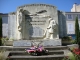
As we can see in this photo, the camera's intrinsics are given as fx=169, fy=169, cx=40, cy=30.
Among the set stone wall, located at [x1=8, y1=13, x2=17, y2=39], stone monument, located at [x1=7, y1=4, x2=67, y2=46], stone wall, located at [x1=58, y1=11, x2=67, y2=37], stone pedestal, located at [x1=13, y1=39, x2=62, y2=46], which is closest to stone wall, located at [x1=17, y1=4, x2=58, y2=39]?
stone monument, located at [x1=7, y1=4, x2=67, y2=46]

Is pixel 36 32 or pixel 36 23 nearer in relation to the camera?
pixel 36 32

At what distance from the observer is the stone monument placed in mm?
15727

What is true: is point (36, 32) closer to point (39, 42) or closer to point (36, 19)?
point (36, 19)

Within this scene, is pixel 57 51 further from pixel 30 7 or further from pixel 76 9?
pixel 76 9

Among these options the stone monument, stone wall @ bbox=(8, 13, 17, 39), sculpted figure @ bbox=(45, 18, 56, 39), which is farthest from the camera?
stone wall @ bbox=(8, 13, 17, 39)

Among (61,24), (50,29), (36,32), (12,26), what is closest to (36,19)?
(36,32)

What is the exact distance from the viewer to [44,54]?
1150 centimetres

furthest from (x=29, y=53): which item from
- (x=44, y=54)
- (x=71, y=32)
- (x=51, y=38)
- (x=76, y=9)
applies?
(x=76, y=9)

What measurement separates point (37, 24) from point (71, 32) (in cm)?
2554

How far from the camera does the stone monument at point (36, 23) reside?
51.6ft

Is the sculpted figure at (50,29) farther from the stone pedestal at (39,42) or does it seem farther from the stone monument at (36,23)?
A: the stone pedestal at (39,42)

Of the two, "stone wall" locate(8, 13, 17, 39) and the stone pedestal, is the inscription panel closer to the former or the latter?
the stone pedestal

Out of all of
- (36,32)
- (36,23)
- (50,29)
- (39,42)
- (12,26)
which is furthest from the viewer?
(12,26)

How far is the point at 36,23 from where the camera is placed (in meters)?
16.2
